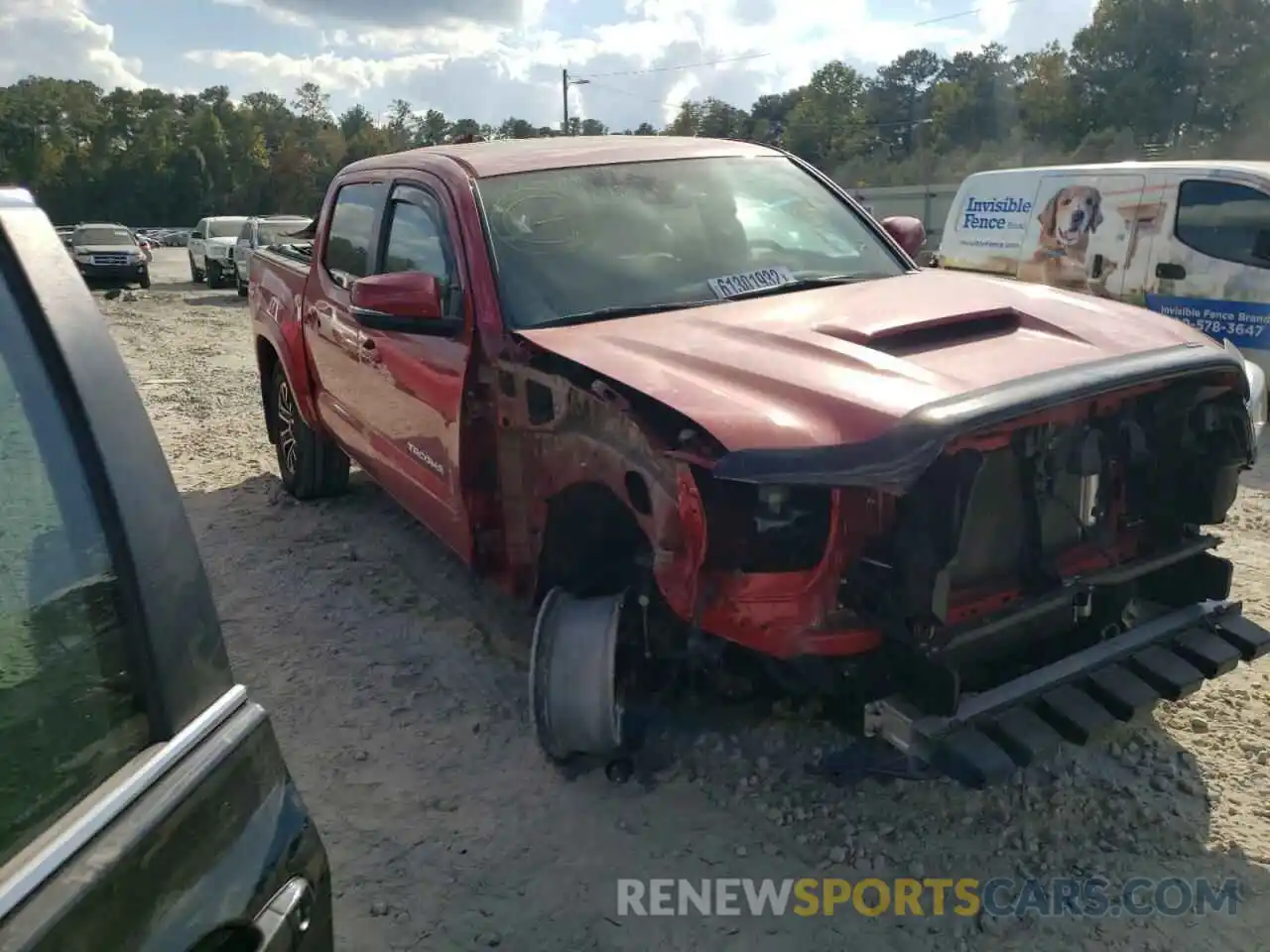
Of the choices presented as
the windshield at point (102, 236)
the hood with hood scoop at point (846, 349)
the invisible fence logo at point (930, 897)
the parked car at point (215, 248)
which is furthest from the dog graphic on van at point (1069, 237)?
the windshield at point (102, 236)

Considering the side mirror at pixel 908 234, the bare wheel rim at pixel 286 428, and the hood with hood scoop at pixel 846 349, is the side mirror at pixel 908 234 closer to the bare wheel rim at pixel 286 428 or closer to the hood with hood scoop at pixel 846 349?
the hood with hood scoop at pixel 846 349

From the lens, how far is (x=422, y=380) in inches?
161

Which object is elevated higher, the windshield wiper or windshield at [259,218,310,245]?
the windshield wiper

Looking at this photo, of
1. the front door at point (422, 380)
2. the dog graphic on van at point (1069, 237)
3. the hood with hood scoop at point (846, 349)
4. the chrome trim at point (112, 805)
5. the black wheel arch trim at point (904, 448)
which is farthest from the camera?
the dog graphic on van at point (1069, 237)

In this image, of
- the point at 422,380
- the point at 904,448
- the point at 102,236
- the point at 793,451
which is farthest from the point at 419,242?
the point at 102,236

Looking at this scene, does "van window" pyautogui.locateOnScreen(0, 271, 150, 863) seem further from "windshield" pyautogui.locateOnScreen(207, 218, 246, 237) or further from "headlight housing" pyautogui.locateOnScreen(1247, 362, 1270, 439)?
"windshield" pyautogui.locateOnScreen(207, 218, 246, 237)

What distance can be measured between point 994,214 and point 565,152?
6936 mm

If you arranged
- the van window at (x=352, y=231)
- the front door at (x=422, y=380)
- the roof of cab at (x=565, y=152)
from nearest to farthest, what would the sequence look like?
the front door at (x=422, y=380) < the roof of cab at (x=565, y=152) < the van window at (x=352, y=231)

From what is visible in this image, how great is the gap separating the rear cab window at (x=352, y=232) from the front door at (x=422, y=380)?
0.19 meters

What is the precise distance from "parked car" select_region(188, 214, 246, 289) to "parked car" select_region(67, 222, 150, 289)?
4.12 ft

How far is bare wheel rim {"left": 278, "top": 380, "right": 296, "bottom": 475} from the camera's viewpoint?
6488mm

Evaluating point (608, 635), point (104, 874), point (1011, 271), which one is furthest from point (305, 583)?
point (1011, 271)

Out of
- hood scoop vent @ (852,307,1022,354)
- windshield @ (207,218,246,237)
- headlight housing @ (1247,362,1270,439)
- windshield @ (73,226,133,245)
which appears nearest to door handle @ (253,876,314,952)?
hood scoop vent @ (852,307,1022,354)

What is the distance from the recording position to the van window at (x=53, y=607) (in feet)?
4.26
